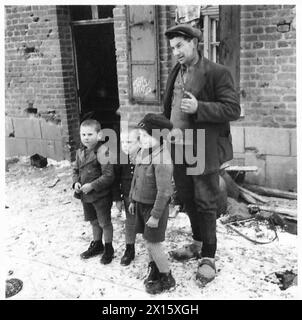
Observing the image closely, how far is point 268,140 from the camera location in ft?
16.4

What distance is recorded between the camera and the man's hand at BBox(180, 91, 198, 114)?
110 inches

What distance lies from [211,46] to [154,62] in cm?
80

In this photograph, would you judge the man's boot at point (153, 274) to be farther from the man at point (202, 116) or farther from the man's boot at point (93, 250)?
the man's boot at point (93, 250)

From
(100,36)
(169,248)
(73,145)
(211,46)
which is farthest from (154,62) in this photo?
(169,248)

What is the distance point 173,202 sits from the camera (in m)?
4.71

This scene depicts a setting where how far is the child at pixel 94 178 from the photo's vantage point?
10.6 ft

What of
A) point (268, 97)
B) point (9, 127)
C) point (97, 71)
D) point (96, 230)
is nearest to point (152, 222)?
point (96, 230)

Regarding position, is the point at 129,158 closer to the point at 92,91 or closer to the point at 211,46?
the point at 211,46

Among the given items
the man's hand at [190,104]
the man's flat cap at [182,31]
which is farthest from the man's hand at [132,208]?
the man's flat cap at [182,31]

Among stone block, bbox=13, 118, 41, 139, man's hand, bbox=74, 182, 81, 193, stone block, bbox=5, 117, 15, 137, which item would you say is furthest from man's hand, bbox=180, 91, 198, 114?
stone block, bbox=5, 117, 15, 137

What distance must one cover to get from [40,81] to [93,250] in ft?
12.4

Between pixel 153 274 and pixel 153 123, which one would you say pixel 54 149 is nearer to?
pixel 153 274

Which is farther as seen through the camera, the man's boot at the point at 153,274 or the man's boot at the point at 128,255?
the man's boot at the point at 128,255

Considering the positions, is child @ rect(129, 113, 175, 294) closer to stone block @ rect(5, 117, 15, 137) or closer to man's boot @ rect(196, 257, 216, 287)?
man's boot @ rect(196, 257, 216, 287)
